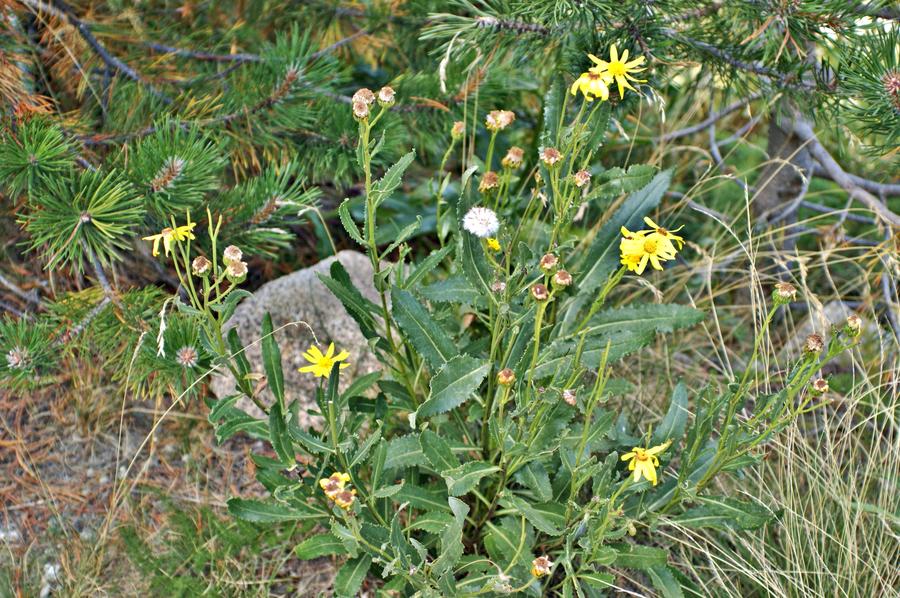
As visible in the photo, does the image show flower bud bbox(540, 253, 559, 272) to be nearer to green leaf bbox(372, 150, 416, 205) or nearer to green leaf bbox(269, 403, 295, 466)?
green leaf bbox(372, 150, 416, 205)

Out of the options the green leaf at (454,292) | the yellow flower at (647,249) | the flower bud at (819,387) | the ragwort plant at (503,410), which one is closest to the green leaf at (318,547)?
the ragwort plant at (503,410)

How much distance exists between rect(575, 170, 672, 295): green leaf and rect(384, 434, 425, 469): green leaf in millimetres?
427

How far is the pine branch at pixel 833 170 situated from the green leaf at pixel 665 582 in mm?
1000

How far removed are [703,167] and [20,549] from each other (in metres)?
2.05

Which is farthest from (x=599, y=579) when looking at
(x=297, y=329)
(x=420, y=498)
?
(x=297, y=329)

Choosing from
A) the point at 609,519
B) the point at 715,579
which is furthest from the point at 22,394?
the point at 715,579

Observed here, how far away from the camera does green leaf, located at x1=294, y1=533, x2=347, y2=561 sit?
1.58m

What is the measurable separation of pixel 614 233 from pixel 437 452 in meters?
0.54

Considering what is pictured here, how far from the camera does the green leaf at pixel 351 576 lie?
154 cm

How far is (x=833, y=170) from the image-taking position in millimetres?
2266

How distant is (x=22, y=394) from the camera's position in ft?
6.99

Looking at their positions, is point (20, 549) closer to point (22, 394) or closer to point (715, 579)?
point (22, 394)

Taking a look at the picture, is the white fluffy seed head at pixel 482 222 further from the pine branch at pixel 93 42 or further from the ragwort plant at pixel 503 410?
the pine branch at pixel 93 42

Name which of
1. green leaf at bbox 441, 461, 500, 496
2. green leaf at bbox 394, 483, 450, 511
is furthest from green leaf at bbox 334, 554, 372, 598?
green leaf at bbox 441, 461, 500, 496
